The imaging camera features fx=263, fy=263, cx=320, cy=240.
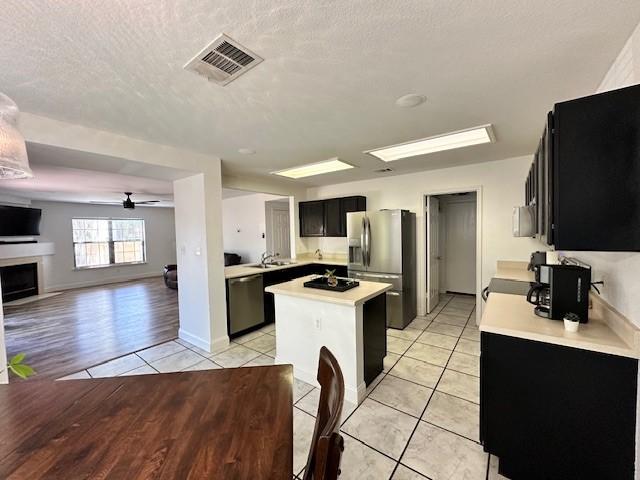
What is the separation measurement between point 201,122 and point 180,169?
3.17ft

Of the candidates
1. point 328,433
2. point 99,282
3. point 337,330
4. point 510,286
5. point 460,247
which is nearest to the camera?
point 328,433

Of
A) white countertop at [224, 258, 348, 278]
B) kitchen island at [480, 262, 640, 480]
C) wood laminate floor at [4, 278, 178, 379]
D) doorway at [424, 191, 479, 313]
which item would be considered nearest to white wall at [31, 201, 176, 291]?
wood laminate floor at [4, 278, 178, 379]

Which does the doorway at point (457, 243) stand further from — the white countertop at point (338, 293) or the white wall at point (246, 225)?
the white wall at point (246, 225)

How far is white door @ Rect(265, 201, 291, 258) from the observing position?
6.67 m

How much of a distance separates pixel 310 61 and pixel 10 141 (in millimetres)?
1421

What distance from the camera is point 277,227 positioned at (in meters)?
6.86

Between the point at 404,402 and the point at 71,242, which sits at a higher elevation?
the point at 71,242

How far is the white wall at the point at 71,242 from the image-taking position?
23.0 ft

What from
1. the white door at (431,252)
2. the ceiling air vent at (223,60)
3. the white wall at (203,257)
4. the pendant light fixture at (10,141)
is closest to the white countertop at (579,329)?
the ceiling air vent at (223,60)

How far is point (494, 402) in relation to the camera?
5.16 ft

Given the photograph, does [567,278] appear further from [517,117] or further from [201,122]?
[201,122]

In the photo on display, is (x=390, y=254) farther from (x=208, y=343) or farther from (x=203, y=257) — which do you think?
(x=208, y=343)

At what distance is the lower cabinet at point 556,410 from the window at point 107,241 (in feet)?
32.4

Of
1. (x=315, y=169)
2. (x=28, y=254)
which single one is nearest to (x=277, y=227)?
(x=315, y=169)
